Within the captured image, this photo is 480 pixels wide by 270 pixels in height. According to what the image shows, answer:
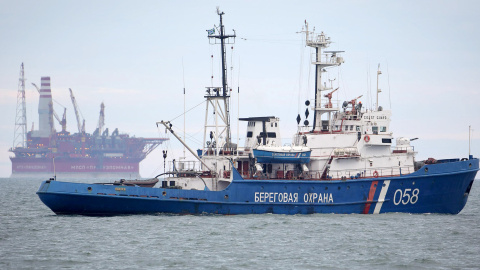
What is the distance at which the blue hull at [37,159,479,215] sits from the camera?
35562mm

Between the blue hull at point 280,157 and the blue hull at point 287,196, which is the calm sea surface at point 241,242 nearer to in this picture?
the blue hull at point 287,196

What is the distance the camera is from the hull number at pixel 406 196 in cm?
3834

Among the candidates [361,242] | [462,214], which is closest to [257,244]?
[361,242]

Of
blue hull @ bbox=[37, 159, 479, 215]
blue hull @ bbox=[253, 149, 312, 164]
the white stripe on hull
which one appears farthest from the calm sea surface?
blue hull @ bbox=[253, 149, 312, 164]

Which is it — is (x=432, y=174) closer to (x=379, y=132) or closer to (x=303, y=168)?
(x=379, y=132)

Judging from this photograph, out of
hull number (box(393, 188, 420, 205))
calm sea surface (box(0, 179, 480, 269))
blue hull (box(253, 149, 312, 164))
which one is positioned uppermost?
blue hull (box(253, 149, 312, 164))

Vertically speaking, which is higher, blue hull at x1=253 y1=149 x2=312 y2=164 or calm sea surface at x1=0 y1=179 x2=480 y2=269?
blue hull at x1=253 y1=149 x2=312 y2=164

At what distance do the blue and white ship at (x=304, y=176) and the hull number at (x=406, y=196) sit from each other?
5 cm

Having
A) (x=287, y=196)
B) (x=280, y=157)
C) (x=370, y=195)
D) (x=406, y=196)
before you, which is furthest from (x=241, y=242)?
(x=406, y=196)

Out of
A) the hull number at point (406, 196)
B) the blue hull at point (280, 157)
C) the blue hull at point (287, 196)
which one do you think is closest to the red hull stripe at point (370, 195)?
the blue hull at point (287, 196)

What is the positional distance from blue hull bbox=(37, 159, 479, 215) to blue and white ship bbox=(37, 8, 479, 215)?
5 centimetres

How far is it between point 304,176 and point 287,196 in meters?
1.97

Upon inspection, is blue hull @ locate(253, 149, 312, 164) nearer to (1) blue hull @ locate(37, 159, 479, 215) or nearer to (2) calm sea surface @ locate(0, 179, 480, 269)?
(1) blue hull @ locate(37, 159, 479, 215)

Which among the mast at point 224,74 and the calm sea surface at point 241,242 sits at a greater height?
the mast at point 224,74
